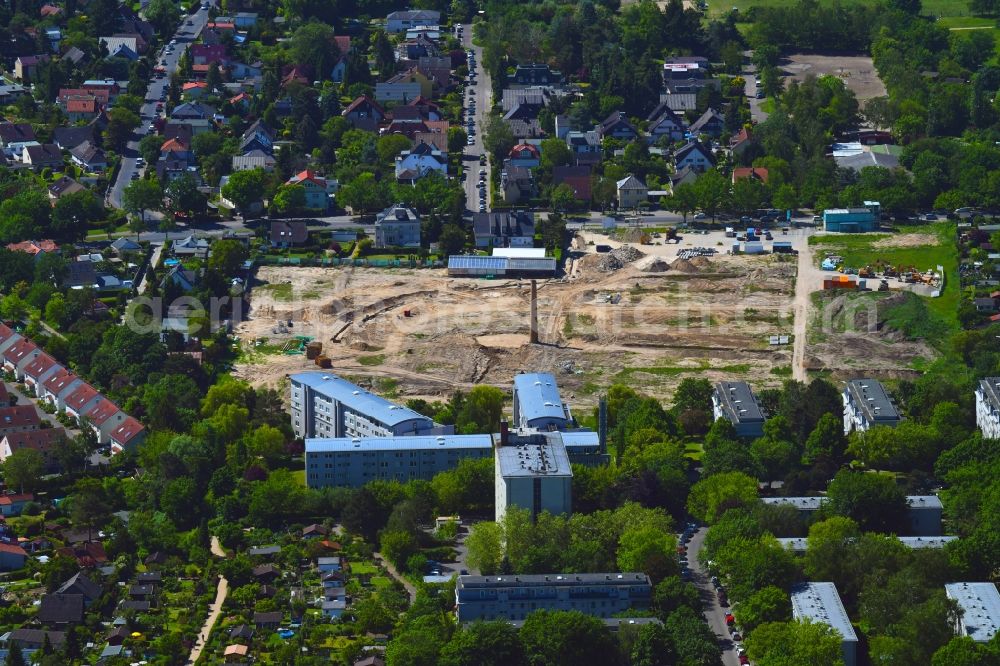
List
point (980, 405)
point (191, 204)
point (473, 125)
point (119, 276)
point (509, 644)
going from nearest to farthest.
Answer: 1. point (509, 644)
2. point (980, 405)
3. point (119, 276)
4. point (191, 204)
5. point (473, 125)

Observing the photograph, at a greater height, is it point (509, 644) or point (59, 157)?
point (59, 157)

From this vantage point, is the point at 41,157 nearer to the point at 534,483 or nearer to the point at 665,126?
the point at 665,126

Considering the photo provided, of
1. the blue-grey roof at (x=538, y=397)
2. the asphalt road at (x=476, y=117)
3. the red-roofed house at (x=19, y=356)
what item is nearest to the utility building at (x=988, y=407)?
the blue-grey roof at (x=538, y=397)

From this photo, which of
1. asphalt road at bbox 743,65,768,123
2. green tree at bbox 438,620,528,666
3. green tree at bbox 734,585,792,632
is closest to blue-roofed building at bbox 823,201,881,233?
asphalt road at bbox 743,65,768,123

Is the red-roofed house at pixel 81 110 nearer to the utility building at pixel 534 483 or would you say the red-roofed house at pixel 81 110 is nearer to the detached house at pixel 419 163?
the detached house at pixel 419 163

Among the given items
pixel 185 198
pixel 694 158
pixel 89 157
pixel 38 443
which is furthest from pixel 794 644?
pixel 89 157

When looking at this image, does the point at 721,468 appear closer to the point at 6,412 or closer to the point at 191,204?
the point at 6,412

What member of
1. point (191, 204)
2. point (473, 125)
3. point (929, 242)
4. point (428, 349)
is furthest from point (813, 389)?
point (473, 125)
